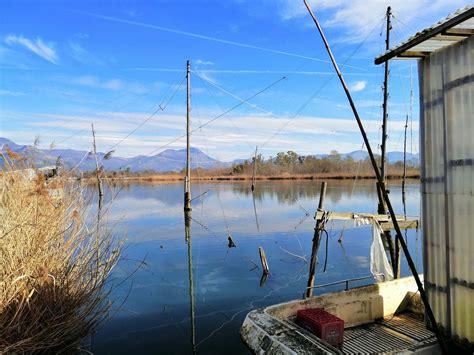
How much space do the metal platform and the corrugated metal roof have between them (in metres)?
3.99

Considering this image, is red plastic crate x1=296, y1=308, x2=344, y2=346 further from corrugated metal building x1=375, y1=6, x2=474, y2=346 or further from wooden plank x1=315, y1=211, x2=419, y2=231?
wooden plank x1=315, y1=211, x2=419, y2=231

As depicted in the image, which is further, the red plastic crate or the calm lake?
the calm lake

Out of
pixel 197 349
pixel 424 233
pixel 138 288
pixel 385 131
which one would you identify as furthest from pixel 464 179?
pixel 385 131

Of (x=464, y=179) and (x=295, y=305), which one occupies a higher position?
(x=464, y=179)

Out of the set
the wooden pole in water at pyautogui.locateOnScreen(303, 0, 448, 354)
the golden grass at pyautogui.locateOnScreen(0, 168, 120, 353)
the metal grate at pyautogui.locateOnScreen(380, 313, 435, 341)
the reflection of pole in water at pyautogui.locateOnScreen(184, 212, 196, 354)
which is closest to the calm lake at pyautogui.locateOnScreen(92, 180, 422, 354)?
the reflection of pole in water at pyautogui.locateOnScreen(184, 212, 196, 354)

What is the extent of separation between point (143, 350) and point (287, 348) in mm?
3133

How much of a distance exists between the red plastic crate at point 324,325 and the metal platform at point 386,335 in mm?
297

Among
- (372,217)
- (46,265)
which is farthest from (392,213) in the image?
(46,265)

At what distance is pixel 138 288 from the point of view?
31.6 feet

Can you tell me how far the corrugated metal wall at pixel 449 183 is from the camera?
14.2 feet

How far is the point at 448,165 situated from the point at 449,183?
24 centimetres

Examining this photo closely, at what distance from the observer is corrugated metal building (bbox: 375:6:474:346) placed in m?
4.29

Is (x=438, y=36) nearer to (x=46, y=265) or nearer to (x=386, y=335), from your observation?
(x=386, y=335)

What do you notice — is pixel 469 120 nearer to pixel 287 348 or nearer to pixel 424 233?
pixel 424 233
